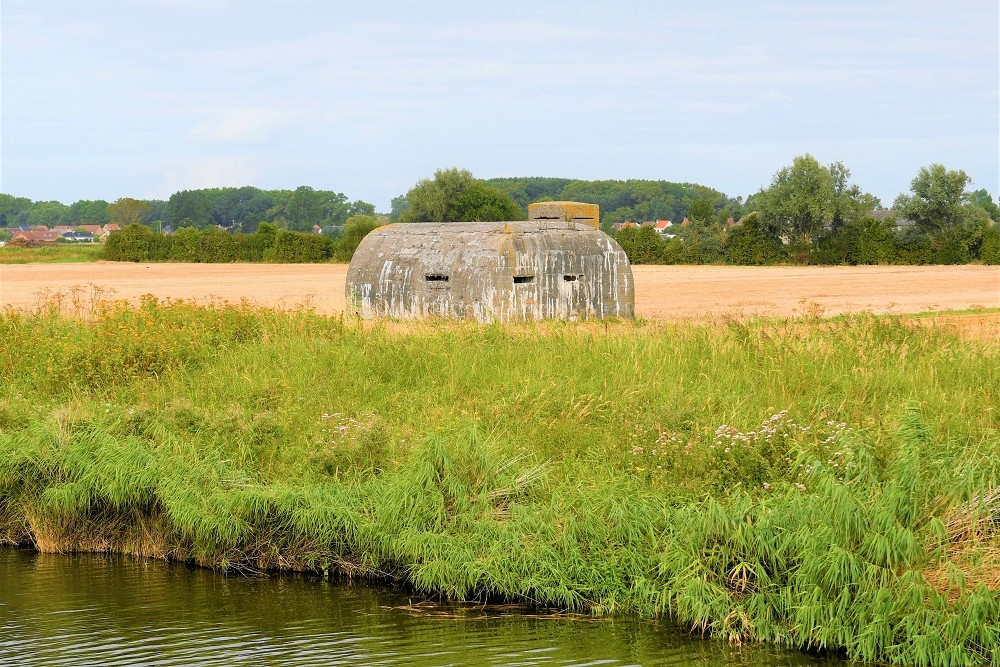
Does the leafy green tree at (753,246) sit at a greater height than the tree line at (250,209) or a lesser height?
lesser

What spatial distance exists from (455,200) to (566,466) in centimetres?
6580

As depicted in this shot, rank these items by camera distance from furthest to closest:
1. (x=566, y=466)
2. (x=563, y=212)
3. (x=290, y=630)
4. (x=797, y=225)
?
(x=797, y=225) → (x=563, y=212) → (x=566, y=466) → (x=290, y=630)

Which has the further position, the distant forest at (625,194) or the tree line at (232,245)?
the distant forest at (625,194)

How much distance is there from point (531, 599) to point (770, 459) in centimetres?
241

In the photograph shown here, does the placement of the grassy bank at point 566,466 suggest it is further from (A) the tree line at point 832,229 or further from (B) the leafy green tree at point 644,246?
(B) the leafy green tree at point 644,246

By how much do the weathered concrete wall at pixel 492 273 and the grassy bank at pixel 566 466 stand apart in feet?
18.7

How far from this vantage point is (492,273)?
853 inches

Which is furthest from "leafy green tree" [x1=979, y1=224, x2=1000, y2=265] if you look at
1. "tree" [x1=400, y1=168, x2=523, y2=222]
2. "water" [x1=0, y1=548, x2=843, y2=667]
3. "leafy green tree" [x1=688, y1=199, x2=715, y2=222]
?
"water" [x1=0, y1=548, x2=843, y2=667]

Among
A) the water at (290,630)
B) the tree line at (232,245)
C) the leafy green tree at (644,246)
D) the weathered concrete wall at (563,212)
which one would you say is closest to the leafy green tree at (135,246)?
the tree line at (232,245)

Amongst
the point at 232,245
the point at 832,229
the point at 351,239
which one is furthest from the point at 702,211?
the point at 232,245

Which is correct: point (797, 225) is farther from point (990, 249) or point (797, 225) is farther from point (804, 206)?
point (990, 249)

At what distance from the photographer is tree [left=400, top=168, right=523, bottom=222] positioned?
74875mm

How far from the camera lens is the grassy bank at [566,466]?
8.40m

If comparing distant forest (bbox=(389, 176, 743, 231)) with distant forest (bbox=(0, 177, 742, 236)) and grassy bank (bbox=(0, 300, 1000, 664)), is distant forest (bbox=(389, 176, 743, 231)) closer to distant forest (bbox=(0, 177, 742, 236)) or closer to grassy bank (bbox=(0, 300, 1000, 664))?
distant forest (bbox=(0, 177, 742, 236))
